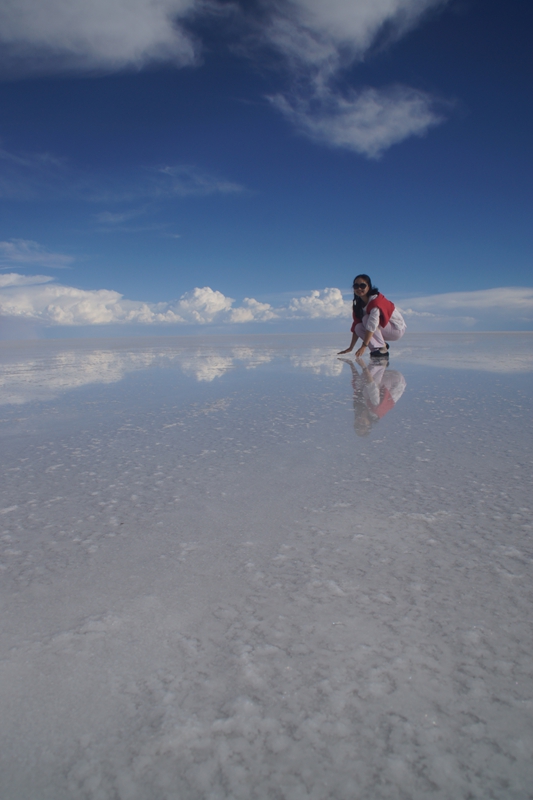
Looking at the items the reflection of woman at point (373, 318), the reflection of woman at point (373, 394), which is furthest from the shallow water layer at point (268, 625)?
the reflection of woman at point (373, 318)

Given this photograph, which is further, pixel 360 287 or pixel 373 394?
pixel 360 287

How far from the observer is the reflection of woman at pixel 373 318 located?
6781 millimetres

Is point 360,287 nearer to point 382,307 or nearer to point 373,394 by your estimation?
point 382,307

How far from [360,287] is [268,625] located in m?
6.49

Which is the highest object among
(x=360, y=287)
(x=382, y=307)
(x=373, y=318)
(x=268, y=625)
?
(x=360, y=287)

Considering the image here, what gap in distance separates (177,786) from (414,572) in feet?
2.15

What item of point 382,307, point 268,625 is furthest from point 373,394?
point 382,307

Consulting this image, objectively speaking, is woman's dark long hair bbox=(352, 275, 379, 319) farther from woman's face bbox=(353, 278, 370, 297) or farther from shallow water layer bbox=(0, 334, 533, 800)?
shallow water layer bbox=(0, 334, 533, 800)

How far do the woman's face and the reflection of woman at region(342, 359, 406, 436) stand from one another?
1632mm

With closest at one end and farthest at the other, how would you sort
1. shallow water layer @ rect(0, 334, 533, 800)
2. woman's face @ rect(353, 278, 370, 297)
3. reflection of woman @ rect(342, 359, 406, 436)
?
shallow water layer @ rect(0, 334, 533, 800)
reflection of woman @ rect(342, 359, 406, 436)
woman's face @ rect(353, 278, 370, 297)

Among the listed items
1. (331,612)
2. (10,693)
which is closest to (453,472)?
(331,612)

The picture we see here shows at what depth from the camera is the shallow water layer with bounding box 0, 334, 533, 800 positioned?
2.00ft

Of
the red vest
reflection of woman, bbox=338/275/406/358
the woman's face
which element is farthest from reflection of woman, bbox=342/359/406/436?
the woman's face

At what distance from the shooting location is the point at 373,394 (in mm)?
3717
